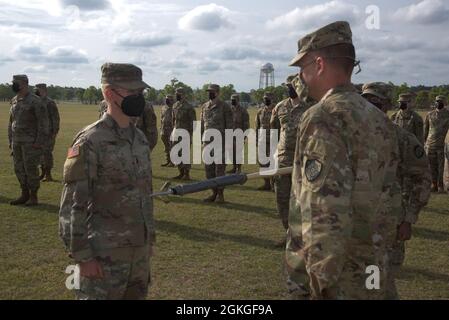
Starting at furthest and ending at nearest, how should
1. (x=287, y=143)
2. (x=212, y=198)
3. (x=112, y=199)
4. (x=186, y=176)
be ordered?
1. (x=186, y=176)
2. (x=212, y=198)
3. (x=287, y=143)
4. (x=112, y=199)

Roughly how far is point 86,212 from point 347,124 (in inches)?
66.5

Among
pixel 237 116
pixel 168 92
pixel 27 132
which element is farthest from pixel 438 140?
pixel 168 92

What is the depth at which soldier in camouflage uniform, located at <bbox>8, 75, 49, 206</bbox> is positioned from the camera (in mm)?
8578

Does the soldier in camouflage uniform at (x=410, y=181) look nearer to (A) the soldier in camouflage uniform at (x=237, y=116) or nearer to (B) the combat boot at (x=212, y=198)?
(B) the combat boot at (x=212, y=198)

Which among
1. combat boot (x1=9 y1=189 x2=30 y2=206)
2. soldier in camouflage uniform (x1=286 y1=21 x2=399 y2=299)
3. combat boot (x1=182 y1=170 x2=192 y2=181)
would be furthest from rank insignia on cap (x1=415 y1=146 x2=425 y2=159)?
combat boot (x1=182 y1=170 x2=192 y2=181)

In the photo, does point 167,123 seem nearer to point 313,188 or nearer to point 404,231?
point 404,231

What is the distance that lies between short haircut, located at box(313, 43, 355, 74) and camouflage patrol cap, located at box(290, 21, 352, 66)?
0.02m

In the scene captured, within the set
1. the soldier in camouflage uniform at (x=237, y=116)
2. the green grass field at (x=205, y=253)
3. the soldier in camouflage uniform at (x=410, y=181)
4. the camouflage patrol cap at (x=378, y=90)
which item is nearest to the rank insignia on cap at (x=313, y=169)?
the soldier in camouflage uniform at (x=410, y=181)

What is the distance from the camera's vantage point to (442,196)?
35.5 ft

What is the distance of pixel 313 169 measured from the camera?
89.0 inches

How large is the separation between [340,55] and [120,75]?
60.4 inches

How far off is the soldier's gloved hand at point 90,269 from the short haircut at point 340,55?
181cm

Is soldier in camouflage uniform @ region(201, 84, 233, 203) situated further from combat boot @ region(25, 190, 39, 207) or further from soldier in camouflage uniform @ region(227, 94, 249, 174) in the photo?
combat boot @ region(25, 190, 39, 207)
